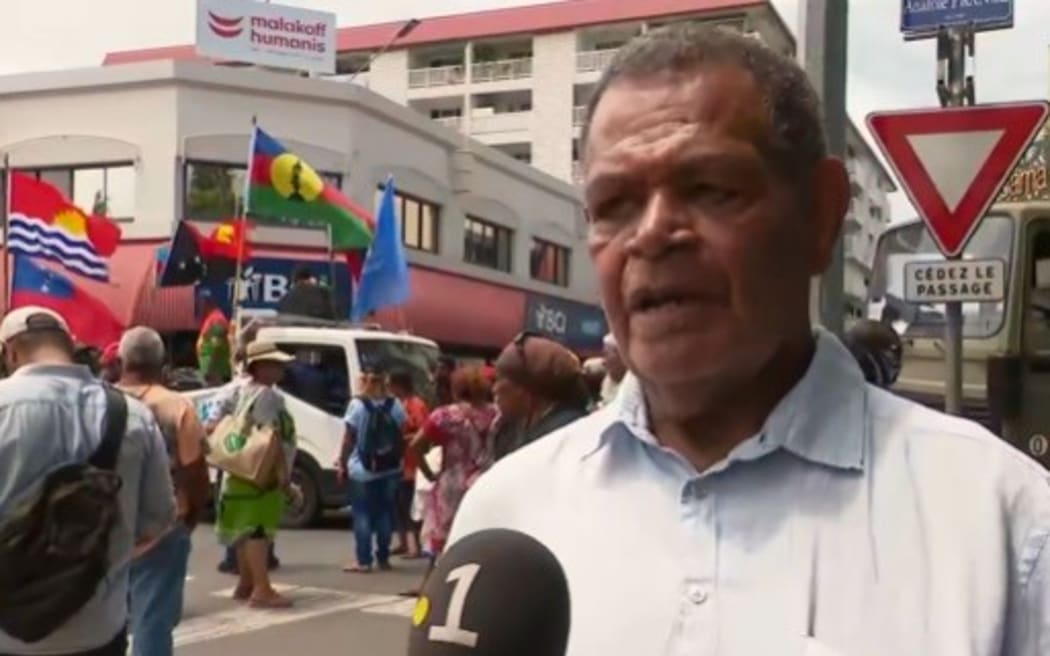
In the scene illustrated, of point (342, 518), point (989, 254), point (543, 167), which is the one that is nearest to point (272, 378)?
point (989, 254)

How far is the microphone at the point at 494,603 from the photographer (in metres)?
1.31

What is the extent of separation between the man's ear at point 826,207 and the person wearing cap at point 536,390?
4109mm

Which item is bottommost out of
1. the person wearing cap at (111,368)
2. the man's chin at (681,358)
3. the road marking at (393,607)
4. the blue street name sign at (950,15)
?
the road marking at (393,607)

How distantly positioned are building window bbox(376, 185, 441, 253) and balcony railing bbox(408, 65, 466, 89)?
113 ft

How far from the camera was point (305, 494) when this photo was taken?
14125mm

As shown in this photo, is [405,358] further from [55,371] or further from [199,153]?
[199,153]

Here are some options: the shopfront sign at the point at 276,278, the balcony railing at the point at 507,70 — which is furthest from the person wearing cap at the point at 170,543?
the balcony railing at the point at 507,70

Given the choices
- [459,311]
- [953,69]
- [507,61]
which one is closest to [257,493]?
[953,69]

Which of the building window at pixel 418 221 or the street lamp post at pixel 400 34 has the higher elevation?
the street lamp post at pixel 400 34

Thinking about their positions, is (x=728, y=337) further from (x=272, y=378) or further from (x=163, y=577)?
(x=272, y=378)

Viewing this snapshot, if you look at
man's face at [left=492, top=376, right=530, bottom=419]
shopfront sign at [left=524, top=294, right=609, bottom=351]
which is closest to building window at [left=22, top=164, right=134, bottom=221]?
shopfront sign at [left=524, top=294, right=609, bottom=351]

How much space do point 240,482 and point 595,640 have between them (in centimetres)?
817

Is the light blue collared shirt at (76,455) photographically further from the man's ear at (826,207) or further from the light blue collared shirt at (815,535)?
the man's ear at (826,207)

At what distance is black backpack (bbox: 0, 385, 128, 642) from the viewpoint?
4184 mm
